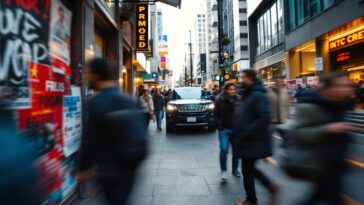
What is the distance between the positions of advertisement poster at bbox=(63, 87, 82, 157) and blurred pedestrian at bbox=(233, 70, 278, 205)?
7.92 ft

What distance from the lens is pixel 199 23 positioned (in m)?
182

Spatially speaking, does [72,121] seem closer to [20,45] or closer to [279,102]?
[20,45]

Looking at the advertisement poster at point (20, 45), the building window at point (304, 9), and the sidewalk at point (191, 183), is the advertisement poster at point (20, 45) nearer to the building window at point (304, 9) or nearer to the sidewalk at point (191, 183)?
the sidewalk at point (191, 183)

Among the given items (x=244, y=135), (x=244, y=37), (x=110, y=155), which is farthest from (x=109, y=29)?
(x=244, y=37)

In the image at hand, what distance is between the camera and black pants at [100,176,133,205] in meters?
2.45

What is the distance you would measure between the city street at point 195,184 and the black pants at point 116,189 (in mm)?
752

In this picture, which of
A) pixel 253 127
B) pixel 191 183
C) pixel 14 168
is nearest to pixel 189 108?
pixel 191 183

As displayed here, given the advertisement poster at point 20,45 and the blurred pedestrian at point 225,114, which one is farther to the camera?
the blurred pedestrian at point 225,114

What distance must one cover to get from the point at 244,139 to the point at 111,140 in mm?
2024

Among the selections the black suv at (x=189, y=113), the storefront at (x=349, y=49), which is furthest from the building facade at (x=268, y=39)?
the black suv at (x=189, y=113)

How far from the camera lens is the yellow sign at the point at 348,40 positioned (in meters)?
20.7

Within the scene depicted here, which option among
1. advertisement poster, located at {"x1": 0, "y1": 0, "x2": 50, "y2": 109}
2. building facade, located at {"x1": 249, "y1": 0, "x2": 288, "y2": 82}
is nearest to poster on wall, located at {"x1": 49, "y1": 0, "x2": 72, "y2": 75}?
advertisement poster, located at {"x1": 0, "y1": 0, "x2": 50, "y2": 109}

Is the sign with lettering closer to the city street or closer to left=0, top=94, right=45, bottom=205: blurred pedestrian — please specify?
the city street

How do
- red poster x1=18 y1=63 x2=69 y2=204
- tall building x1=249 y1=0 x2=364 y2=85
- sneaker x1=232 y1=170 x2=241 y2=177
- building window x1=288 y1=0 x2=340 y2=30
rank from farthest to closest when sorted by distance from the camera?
building window x1=288 y1=0 x2=340 y2=30 → tall building x1=249 y1=0 x2=364 y2=85 → sneaker x1=232 y1=170 x2=241 y2=177 → red poster x1=18 y1=63 x2=69 y2=204
